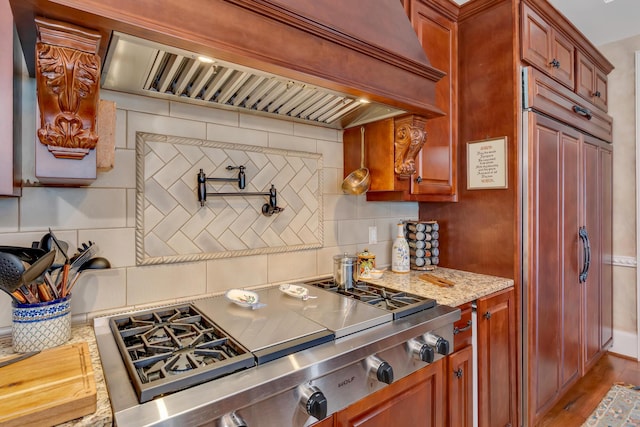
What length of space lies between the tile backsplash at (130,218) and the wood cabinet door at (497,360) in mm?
914

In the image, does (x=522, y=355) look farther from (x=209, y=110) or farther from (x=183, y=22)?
(x=183, y=22)

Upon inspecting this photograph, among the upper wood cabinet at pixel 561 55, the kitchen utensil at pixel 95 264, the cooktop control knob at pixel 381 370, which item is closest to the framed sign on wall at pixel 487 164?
the upper wood cabinet at pixel 561 55

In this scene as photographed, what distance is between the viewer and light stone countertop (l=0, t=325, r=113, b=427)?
692 millimetres

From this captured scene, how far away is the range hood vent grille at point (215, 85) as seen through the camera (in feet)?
3.29

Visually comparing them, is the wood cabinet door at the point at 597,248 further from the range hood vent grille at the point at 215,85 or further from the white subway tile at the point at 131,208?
→ the white subway tile at the point at 131,208

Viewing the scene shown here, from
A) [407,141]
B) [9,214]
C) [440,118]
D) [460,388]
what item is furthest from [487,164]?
[9,214]

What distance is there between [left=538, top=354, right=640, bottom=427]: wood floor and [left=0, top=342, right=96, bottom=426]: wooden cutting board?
2523 millimetres

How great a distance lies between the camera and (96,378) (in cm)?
84

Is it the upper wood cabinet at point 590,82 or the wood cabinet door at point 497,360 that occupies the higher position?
the upper wood cabinet at point 590,82

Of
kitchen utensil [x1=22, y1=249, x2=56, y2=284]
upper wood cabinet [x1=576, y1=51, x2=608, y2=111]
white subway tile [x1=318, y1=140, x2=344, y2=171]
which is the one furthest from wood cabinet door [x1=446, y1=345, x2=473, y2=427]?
upper wood cabinet [x1=576, y1=51, x2=608, y2=111]

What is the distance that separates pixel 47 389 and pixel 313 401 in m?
0.62

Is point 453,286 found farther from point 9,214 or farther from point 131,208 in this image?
point 9,214

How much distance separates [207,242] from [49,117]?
75 centimetres

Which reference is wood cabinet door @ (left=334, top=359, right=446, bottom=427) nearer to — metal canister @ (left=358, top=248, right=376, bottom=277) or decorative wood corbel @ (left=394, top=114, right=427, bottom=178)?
metal canister @ (left=358, top=248, right=376, bottom=277)
